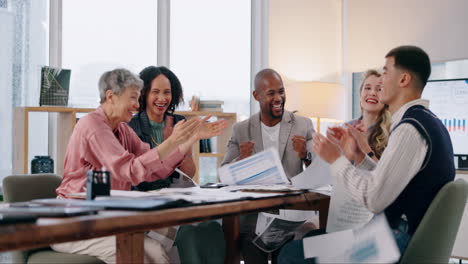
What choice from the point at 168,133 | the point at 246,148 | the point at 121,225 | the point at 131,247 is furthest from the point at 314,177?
the point at 121,225

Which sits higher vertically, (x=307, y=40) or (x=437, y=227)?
(x=307, y=40)

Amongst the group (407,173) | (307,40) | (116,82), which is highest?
(307,40)

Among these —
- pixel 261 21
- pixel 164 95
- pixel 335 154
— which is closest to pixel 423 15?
pixel 261 21

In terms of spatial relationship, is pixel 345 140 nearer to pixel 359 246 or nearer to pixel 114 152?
pixel 359 246

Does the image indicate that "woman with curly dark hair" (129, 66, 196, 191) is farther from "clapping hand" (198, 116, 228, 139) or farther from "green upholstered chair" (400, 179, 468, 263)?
"green upholstered chair" (400, 179, 468, 263)

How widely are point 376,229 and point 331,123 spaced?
4.11 metres

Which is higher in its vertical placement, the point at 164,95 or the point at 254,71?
the point at 254,71

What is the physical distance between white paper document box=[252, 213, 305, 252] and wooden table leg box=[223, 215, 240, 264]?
6.9 inches

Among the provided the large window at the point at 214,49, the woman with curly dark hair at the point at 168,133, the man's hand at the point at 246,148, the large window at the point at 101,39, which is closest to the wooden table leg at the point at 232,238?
the woman with curly dark hair at the point at 168,133

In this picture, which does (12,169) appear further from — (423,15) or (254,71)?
(423,15)

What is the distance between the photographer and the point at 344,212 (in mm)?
2348

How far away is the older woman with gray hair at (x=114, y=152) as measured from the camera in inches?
84.4

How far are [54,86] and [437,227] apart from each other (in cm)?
322

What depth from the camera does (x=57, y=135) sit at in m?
4.46
